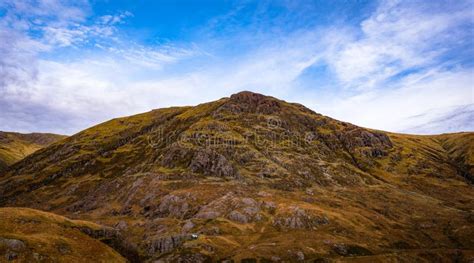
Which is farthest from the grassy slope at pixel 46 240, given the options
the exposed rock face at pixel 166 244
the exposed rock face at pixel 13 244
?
the exposed rock face at pixel 166 244

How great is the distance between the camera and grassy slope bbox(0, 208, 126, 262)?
346ft

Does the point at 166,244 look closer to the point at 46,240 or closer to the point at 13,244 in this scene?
the point at 46,240

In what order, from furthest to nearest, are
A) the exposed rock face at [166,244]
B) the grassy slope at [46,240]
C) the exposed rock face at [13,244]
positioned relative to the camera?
the exposed rock face at [166,244]
the grassy slope at [46,240]
the exposed rock face at [13,244]

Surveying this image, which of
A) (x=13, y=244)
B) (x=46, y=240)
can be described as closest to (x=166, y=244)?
(x=46, y=240)

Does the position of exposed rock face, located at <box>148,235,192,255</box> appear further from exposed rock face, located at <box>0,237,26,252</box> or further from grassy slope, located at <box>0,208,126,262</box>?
exposed rock face, located at <box>0,237,26,252</box>

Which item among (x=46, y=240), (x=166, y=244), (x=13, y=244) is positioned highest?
(x=13, y=244)

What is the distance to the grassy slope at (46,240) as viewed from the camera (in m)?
105

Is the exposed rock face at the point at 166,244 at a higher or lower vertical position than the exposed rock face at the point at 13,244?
lower

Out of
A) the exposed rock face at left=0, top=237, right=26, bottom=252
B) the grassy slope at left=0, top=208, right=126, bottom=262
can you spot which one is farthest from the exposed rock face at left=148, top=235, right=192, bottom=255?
the exposed rock face at left=0, top=237, right=26, bottom=252

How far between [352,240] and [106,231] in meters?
112

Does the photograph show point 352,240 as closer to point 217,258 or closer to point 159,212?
point 217,258

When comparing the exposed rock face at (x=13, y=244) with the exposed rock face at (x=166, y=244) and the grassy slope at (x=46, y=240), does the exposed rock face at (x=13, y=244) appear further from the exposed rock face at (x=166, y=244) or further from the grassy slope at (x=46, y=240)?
the exposed rock face at (x=166, y=244)

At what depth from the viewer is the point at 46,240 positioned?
116 m

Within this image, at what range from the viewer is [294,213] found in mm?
186375
